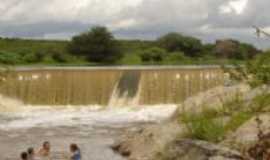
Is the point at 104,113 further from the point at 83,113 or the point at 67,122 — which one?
the point at 67,122

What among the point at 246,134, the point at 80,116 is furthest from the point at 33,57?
the point at 246,134

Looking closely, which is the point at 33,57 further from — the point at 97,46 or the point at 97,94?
the point at 97,94

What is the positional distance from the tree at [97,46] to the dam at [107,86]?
29781 millimetres

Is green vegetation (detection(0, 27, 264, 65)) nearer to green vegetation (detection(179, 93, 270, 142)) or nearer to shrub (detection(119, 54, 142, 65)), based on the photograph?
shrub (detection(119, 54, 142, 65))

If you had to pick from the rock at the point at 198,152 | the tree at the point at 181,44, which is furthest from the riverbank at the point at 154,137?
the tree at the point at 181,44

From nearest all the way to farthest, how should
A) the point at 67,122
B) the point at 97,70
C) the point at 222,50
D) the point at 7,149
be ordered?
the point at 222,50
the point at 7,149
the point at 67,122
the point at 97,70

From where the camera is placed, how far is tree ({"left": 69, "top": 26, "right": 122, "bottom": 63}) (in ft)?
236

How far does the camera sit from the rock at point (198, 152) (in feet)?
23.3

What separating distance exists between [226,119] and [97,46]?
62.3 m

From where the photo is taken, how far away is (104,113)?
3684cm

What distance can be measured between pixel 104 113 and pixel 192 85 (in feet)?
17.8

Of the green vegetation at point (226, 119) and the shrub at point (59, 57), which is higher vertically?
the green vegetation at point (226, 119)

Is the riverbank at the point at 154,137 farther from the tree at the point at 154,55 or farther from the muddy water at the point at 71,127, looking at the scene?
the tree at the point at 154,55

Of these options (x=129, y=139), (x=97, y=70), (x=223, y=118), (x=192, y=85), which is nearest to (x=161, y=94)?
(x=192, y=85)
